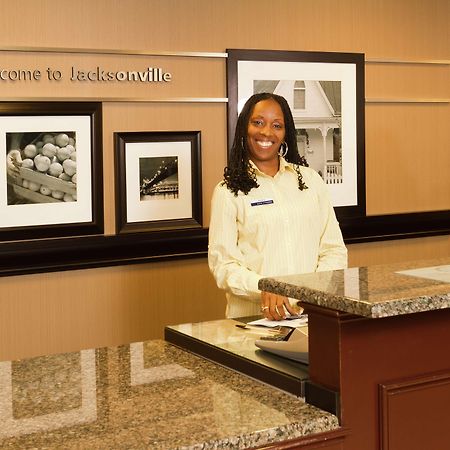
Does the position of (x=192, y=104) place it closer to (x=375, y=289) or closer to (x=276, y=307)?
(x=276, y=307)

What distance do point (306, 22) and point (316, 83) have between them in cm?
36

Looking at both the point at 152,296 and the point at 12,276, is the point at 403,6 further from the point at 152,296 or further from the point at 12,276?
the point at 12,276

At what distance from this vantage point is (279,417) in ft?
6.68

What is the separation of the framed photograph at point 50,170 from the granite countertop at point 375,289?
7.75 feet

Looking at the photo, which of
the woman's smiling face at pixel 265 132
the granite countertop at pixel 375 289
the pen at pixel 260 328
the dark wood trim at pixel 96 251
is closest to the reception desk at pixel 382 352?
the granite countertop at pixel 375 289

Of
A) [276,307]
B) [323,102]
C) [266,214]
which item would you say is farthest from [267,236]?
[323,102]

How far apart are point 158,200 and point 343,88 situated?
1402mm

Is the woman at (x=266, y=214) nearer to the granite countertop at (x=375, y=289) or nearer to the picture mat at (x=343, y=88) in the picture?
the granite countertop at (x=375, y=289)

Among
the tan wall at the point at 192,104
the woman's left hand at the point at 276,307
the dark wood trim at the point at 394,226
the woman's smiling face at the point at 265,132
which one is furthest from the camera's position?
the dark wood trim at the point at 394,226

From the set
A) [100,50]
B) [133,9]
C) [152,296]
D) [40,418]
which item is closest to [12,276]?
[152,296]

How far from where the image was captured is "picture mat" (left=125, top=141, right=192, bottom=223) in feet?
15.3

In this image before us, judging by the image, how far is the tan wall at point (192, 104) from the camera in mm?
4441

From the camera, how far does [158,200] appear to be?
4754 millimetres

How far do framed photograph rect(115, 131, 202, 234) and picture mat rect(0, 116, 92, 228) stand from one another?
0.56 feet
